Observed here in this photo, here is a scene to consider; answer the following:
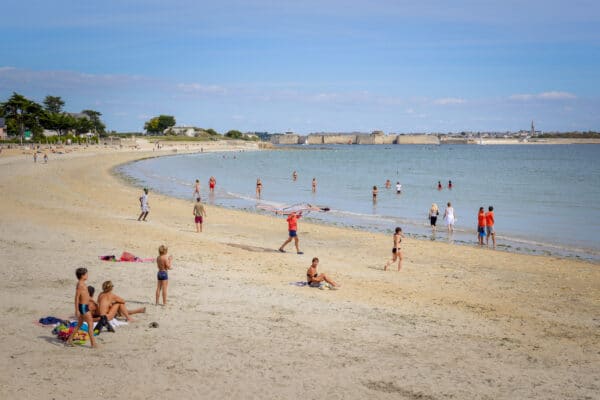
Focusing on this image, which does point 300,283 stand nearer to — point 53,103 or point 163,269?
point 163,269

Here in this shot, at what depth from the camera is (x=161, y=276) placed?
1159cm

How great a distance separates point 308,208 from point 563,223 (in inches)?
533

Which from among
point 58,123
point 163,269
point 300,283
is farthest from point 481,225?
point 58,123

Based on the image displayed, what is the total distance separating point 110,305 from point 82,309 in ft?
2.37

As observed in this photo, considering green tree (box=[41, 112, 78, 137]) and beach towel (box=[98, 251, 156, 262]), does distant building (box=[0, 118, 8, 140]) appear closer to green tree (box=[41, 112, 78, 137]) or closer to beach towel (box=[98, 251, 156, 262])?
green tree (box=[41, 112, 78, 137])

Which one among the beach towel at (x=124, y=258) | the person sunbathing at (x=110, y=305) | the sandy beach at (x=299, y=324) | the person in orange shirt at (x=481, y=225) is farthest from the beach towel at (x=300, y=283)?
the person in orange shirt at (x=481, y=225)

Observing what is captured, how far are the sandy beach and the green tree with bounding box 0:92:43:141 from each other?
307 ft

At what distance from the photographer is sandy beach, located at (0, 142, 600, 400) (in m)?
8.41

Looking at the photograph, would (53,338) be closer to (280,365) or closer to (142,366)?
(142,366)

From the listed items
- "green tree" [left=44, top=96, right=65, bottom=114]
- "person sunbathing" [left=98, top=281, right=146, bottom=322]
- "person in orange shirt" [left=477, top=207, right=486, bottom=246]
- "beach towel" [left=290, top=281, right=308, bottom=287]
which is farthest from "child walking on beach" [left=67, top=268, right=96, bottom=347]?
"green tree" [left=44, top=96, right=65, bottom=114]

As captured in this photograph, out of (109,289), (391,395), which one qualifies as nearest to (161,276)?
(109,289)

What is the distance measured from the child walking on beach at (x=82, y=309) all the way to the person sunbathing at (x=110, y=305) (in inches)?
16.1

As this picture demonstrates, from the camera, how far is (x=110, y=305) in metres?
10.3

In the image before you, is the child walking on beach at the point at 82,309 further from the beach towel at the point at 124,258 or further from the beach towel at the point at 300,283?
the beach towel at the point at 124,258
